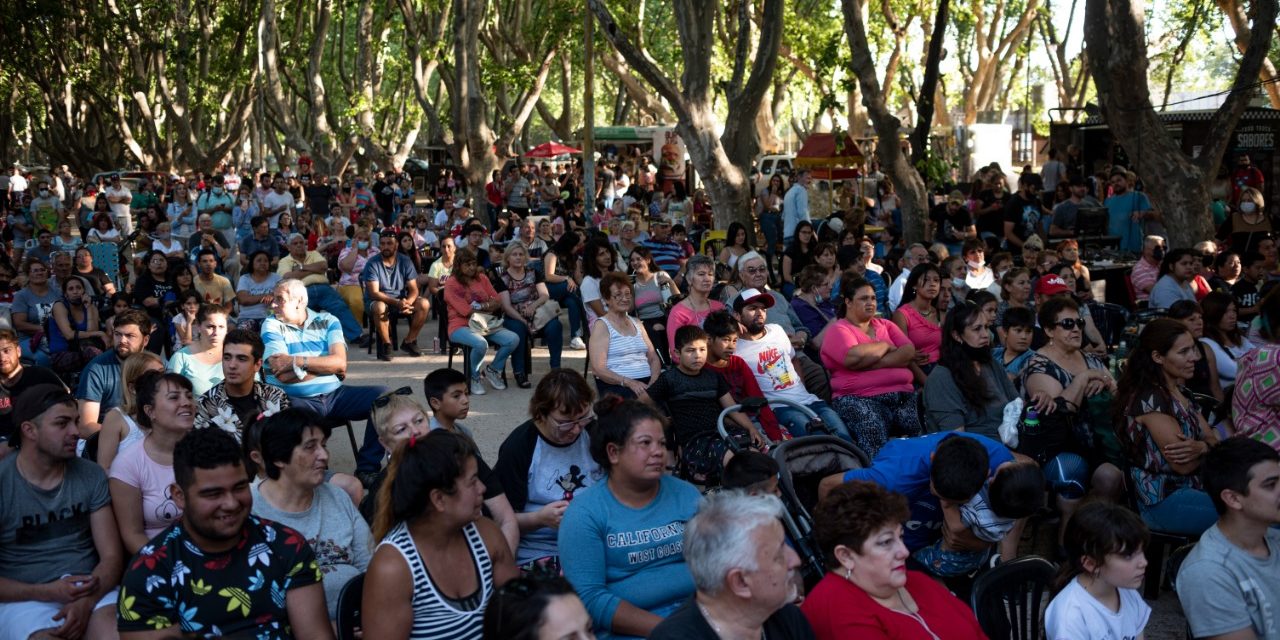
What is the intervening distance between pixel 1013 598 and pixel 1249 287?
7.04m

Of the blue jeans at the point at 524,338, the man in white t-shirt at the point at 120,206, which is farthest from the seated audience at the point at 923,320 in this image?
the man in white t-shirt at the point at 120,206

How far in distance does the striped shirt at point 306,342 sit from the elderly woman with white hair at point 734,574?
460 cm

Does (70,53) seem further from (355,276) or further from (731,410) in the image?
(731,410)

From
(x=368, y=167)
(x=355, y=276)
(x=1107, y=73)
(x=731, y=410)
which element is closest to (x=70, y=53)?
(x=368, y=167)

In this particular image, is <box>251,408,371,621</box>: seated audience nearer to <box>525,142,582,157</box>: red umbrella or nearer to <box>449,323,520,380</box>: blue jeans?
<box>449,323,520,380</box>: blue jeans

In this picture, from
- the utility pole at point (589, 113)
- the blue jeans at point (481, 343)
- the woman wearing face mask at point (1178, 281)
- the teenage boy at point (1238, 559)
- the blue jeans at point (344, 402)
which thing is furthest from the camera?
the utility pole at point (589, 113)

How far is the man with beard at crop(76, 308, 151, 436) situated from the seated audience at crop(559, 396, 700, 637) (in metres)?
3.90

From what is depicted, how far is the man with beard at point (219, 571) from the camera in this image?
12.7 ft

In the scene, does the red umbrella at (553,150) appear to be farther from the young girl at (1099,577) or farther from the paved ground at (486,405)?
the young girl at (1099,577)

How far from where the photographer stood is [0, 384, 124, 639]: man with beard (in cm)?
480

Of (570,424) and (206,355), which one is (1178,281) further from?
(206,355)

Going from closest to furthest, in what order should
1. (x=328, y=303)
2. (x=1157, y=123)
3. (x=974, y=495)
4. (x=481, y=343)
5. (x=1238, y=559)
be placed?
(x=1238, y=559), (x=974, y=495), (x=481, y=343), (x=328, y=303), (x=1157, y=123)

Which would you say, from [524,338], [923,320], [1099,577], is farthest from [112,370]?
[1099,577]

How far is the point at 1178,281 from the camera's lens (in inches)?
388
